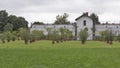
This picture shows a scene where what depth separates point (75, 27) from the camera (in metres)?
106

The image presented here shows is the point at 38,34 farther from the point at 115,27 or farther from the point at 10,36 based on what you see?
the point at 115,27

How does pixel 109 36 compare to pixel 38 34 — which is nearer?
pixel 109 36
